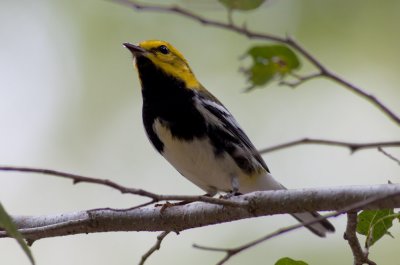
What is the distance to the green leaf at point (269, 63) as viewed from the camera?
212 cm

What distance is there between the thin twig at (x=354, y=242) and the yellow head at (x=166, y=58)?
5.66 ft

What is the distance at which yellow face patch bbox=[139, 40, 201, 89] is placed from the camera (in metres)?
3.88

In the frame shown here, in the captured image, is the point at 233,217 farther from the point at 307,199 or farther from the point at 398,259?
the point at 398,259

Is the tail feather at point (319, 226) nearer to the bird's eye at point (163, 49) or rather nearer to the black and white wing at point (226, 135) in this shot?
the black and white wing at point (226, 135)

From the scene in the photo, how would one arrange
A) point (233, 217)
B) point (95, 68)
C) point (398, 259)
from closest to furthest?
point (233, 217) → point (398, 259) → point (95, 68)

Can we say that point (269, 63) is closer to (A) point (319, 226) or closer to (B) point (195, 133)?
(B) point (195, 133)

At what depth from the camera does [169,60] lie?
12.9 ft

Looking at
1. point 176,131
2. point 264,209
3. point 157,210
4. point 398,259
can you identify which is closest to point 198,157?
point 176,131

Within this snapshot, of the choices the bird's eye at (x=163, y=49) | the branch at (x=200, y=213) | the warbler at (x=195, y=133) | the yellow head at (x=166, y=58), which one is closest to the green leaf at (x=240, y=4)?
the branch at (x=200, y=213)

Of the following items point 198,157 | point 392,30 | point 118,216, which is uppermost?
point 392,30

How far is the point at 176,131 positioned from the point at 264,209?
1.36m

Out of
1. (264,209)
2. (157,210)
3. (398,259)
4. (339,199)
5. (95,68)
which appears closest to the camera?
(339,199)

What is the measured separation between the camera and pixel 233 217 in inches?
93.1

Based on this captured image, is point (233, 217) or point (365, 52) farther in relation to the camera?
point (365, 52)
